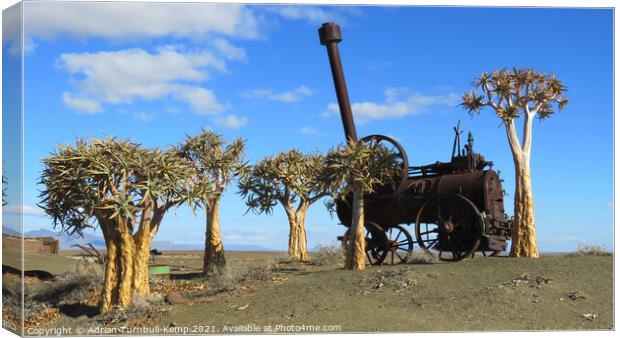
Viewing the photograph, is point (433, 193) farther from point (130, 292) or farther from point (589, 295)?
point (130, 292)

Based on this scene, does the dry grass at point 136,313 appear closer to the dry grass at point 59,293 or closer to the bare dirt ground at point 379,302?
the bare dirt ground at point 379,302

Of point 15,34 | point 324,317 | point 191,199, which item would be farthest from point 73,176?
point 324,317

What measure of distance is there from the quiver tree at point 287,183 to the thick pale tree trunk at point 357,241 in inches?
234

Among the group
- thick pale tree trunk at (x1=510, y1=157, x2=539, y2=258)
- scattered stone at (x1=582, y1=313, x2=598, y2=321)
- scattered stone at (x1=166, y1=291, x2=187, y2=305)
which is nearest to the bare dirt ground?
scattered stone at (x1=582, y1=313, x2=598, y2=321)

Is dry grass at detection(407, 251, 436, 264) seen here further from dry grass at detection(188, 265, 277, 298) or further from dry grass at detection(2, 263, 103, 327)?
dry grass at detection(2, 263, 103, 327)

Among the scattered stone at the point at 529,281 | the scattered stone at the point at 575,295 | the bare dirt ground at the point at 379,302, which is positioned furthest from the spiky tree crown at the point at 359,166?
the scattered stone at the point at 575,295

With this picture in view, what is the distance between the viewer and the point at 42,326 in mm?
14516

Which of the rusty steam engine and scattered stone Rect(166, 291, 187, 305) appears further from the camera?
the rusty steam engine

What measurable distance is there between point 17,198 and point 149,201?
3.66 m

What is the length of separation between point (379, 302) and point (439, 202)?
642 centimetres

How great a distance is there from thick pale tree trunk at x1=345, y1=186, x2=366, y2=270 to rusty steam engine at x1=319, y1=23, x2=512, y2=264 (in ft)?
5.21

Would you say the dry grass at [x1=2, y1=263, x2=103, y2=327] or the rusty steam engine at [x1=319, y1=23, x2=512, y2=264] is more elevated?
the rusty steam engine at [x1=319, y1=23, x2=512, y2=264]

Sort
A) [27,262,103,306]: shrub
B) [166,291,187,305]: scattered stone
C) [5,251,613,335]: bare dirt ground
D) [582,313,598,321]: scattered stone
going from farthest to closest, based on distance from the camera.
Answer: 1. [27,262,103,306]: shrub
2. [166,291,187,305]: scattered stone
3. [582,313,598,321]: scattered stone
4. [5,251,613,335]: bare dirt ground

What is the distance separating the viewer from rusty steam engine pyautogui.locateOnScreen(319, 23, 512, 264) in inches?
778
